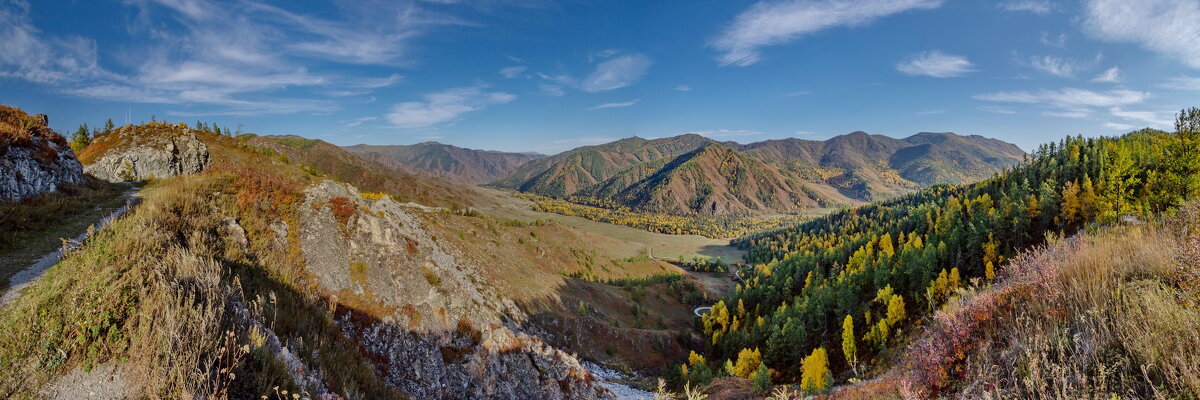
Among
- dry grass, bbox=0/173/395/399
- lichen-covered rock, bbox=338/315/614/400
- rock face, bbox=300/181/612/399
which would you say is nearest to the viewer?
dry grass, bbox=0/173/395/399

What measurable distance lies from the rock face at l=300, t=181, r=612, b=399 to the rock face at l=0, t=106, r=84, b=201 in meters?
9.07

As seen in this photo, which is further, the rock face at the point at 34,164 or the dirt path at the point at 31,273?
the rock face at the point at 34,164

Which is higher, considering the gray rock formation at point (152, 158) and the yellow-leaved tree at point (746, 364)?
the gray rock formation at point (152, 158)

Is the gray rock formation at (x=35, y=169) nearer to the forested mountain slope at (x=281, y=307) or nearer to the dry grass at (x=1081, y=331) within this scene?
the forested mountain slope at (x=281, y=307)

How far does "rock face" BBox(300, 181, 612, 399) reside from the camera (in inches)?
834

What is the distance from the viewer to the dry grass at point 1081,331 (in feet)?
19.2

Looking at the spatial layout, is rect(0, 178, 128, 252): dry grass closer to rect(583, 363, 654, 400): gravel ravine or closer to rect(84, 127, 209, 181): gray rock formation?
rect(84, 127, 209, 181): gray rock formation

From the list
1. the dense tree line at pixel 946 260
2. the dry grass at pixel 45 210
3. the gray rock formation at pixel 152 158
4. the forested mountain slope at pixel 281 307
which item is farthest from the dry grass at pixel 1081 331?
the gray rock formation at pixel 152 158

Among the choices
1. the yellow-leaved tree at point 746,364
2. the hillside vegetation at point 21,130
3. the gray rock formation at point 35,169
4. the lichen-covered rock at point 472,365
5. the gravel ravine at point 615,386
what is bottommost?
the yellow-leaved tree at point 746,364

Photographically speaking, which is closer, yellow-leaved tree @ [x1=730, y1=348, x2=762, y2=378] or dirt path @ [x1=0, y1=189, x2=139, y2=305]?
dirt path @ [x1=0, y1=189, x2=139, y2=305]

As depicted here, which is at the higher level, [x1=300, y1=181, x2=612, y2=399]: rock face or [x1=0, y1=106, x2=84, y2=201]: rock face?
[x1=0, y1=106, x2=84, y2=201]: rock face

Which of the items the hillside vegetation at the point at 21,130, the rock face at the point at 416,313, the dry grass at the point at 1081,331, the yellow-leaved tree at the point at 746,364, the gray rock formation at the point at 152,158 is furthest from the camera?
the yellow-leaved tree at the point at 746,364

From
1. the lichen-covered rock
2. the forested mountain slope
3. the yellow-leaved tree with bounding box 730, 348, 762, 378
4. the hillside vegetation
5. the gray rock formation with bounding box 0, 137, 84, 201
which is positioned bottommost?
the yellow-leaved tree with bounding box 730, 348, 762, 378

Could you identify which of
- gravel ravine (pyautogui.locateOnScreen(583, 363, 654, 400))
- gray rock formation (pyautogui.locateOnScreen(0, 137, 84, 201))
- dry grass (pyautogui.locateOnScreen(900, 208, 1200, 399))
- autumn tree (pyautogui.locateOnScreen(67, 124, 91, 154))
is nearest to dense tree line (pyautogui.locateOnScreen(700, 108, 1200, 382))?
gravel ravine (pyautogui.locateOnScreen(583, 363, 654, 400))
